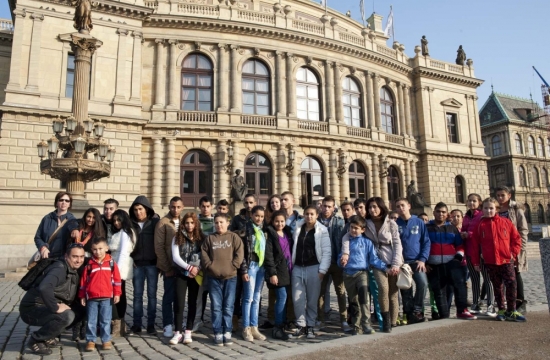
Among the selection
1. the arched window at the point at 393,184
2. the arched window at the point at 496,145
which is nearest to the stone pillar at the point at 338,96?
the arched window at the point at 393,184

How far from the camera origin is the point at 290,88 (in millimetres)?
26391

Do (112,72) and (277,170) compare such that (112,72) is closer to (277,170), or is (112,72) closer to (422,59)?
(277,170)

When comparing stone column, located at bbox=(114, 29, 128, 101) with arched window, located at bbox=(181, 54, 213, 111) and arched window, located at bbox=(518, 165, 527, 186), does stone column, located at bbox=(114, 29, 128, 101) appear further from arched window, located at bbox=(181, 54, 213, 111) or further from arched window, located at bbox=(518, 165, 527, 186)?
arched window, located at bbox=(518, 165, 527, 186)

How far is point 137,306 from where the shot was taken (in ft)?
22.0

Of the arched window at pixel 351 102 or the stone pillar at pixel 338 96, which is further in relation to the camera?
the arched window at pixel 351 102

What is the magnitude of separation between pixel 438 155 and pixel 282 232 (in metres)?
29.1

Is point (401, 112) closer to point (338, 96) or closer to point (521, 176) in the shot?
point (338, 96)

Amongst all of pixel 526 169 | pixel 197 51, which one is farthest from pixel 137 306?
pixel 526 169

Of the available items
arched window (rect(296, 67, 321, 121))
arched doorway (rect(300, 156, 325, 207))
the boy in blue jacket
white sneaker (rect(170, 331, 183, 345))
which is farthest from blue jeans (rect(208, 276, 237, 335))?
arched window (rect(296, 67, 321, 121))

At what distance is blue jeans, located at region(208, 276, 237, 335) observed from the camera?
241 inches

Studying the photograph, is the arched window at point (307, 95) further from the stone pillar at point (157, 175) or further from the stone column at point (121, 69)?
the stone column at point (121, 69)

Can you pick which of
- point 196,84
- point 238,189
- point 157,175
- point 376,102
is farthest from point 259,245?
point 376,102

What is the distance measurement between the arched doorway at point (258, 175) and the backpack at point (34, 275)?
19.2m

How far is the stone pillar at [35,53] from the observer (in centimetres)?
2105
